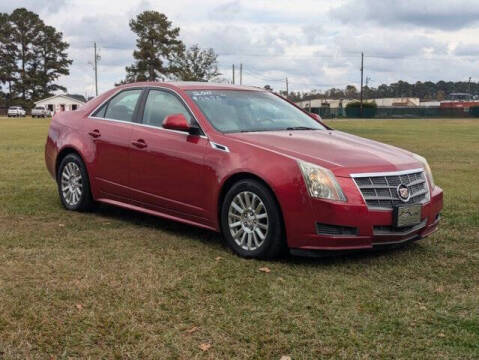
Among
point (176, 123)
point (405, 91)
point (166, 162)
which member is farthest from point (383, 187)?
point (405, 91)

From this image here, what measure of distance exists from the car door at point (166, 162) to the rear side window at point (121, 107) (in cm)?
21

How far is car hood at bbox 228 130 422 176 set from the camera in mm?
5241

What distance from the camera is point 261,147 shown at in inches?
216

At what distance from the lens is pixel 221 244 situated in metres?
6.08

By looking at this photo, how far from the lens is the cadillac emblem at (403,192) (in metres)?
5.27

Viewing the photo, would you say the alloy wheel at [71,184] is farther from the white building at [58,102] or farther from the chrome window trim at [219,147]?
the white building at [58,102]

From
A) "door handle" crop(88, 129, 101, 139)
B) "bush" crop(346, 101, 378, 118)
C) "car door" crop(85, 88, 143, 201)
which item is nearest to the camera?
"car door" crop(85, 88, 143, 201)

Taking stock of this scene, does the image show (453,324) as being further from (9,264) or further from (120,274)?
(9,264)

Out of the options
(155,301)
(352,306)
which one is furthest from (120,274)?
(352,306)

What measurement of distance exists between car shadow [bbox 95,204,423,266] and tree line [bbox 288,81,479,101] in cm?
13088

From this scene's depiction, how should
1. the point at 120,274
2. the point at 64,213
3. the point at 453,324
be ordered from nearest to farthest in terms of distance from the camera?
the point at 453,324, the point at 120,274, the point at 64,213

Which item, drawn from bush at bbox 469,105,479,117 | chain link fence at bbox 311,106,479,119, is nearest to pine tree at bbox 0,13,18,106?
chain link fence at bbox 311,106,479,119

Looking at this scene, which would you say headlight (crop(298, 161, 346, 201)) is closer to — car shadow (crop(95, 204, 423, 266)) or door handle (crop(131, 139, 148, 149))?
car shadow (crop(95, 204, 423, 266))

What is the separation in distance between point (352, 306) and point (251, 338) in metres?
0.91
